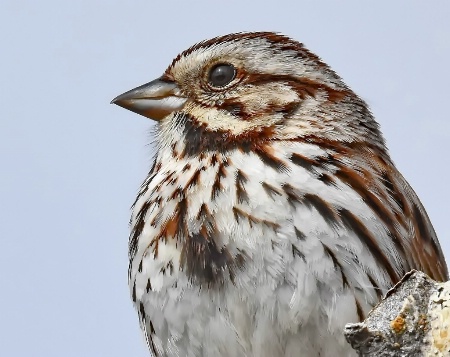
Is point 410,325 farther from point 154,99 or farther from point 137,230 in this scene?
point 154,99

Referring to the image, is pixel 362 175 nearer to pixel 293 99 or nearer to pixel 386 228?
pixel 386 228

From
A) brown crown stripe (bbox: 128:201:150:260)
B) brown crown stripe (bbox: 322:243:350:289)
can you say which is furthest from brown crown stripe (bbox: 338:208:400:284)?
brown crown stripe (bbox: 128:201:150:260)

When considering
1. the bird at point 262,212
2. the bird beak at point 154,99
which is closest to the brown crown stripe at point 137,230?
the bird at point 262,212

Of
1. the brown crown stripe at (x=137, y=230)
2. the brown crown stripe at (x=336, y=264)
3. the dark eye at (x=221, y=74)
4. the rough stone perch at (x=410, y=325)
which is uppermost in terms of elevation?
the dark eye at (x=221, y=74)

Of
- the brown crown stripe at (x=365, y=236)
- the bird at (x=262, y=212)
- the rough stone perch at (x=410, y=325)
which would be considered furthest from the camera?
the brown crown stripe at (x=365, y=236)

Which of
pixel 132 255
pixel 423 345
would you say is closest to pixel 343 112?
pixel 132 255

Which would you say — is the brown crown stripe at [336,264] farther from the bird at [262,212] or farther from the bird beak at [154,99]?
the bird beak at [154,99]
